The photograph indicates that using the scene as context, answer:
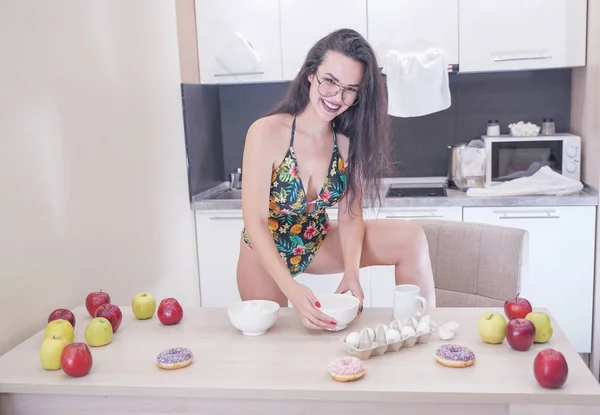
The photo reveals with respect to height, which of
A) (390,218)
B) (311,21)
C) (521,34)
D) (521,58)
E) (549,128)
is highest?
(311,21)

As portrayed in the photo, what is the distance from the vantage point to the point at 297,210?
6.54 feet

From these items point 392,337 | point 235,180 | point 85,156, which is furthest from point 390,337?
point 235,180

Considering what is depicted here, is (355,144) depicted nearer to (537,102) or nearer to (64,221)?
(64,221)

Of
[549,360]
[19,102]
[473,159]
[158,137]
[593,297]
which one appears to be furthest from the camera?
[473,159]

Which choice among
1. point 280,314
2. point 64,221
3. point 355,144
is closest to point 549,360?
point 280,314

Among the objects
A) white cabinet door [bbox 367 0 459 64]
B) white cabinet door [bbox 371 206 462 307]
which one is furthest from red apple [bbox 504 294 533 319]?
white cabinet door [bbox 367 0 459 64]

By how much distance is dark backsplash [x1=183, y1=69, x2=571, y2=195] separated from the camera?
11.1 feet

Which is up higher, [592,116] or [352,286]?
[592,116]

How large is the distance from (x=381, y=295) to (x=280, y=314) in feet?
4.87

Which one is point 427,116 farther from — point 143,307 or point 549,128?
point 143,307

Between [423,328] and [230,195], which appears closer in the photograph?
[423,328]

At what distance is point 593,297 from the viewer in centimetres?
299

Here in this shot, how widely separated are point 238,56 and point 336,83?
5.14ft

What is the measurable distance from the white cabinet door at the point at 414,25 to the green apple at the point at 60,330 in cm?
207
